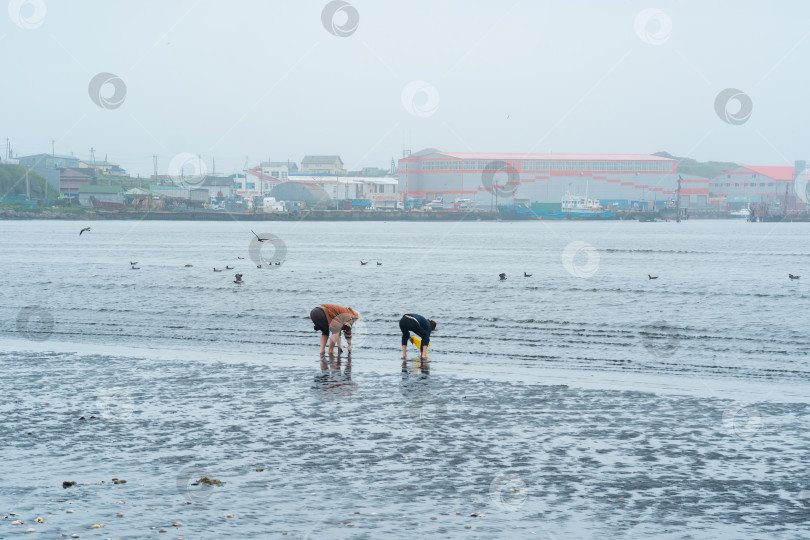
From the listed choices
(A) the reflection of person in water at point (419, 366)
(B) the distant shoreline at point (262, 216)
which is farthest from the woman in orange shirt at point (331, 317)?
(B) the distant shoreline at point (262, 216)

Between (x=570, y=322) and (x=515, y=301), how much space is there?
8.73 m

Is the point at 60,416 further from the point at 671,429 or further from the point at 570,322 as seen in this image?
the point at 570,322

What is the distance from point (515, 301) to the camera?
39.7 metres

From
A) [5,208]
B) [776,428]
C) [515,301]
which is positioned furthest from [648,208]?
[776,428]

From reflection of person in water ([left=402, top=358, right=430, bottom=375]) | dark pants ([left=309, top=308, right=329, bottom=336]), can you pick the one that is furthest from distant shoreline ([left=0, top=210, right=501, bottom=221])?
dark pants ([left=309, top=308, right=329, bottom=336])

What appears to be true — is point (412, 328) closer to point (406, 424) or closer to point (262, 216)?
point (406, 424)

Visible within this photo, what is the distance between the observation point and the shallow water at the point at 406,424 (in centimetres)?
946

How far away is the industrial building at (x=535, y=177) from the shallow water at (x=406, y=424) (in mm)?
145682

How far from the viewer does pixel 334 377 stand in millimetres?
18016

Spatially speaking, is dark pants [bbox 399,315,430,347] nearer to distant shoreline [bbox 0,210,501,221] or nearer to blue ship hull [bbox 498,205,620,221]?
distant shoreline [bbox 0,210,501,221]

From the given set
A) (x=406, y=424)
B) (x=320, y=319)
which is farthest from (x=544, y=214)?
(x=406, y=424)

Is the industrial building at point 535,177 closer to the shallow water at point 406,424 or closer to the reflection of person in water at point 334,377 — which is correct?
the shallow water at point 406,424

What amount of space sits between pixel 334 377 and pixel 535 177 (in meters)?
170

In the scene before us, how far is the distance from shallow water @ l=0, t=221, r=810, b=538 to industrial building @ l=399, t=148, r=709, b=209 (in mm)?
145682
